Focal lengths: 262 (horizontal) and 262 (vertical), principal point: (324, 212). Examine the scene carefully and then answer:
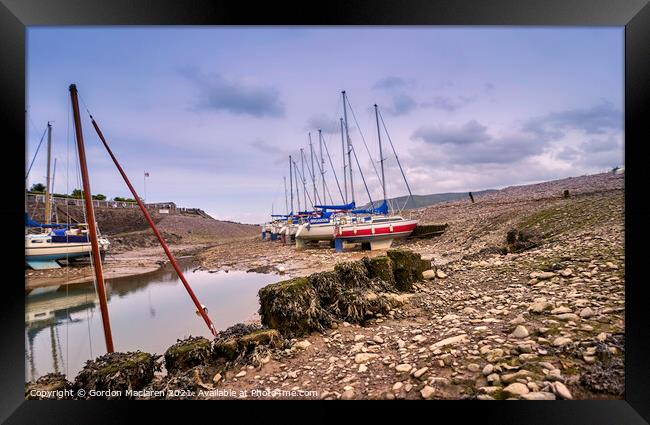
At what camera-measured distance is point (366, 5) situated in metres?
2.59

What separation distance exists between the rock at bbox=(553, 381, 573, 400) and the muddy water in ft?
13.2

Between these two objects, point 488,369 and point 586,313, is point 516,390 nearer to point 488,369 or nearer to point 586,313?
point 488,369

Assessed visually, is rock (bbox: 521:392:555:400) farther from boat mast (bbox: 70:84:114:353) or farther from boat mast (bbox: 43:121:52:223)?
boat mast (bbox: 43:121:52:223)

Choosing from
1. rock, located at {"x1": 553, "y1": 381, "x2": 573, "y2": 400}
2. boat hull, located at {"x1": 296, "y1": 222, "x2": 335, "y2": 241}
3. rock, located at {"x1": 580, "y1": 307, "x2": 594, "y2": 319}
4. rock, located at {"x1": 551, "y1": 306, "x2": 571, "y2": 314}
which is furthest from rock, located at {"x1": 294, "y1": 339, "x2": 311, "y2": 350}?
boat hull, located at {"x1": 296, "y1": 222, "x2": 335, "y2": 241}

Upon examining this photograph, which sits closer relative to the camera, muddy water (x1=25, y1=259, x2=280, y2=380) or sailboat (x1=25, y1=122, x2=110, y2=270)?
muddy water (x1=25, y1=259, x2=280, y2=380)

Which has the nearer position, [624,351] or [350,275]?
[624,351]

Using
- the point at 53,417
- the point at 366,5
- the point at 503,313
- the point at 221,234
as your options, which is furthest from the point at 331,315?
the point at 221,234

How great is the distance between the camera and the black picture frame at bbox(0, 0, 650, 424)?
2514 millimetres

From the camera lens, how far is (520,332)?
240 cm

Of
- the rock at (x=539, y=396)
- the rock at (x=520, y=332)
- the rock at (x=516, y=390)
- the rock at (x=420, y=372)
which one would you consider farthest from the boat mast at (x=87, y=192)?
the rock at (x=520, y=332)

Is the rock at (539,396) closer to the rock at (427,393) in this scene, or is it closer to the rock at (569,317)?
the rock at (427,393)

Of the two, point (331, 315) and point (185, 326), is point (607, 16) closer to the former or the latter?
point (331, 315)

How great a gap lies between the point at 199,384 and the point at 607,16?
18.1ft

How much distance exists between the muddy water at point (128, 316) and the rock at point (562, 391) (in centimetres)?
403
